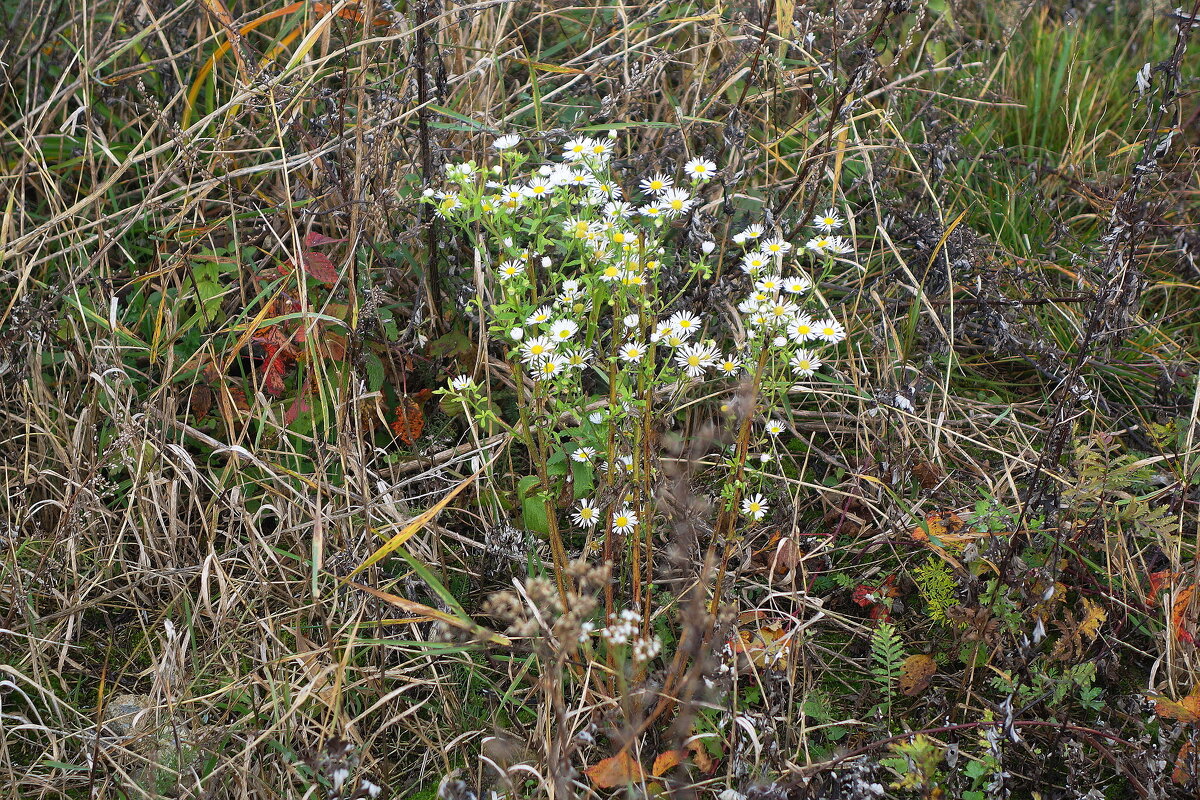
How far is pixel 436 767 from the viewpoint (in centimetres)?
182

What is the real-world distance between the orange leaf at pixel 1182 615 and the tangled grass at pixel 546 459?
18 millimetres

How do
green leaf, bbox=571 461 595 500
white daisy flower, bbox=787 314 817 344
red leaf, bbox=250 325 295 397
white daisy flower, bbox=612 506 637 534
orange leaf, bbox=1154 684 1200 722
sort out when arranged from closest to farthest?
white daisy flower, bbox=787 314 817 344 < orange leaf, bbox=1154 684 1200 722 < white daisy flower, bbox=612 506 637 534 < green leaf, bbox=571 461 595 500 < red leaf, bbox=250 325 295 397

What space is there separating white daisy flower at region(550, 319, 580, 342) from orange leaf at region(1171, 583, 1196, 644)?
121cm

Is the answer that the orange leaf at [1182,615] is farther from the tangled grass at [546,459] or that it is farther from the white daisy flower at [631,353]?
the white daisy flower at [631,353]

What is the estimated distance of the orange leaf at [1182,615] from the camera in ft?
5.86

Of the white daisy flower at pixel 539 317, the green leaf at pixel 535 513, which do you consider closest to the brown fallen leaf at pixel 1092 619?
the green leaf at pixel 535 513

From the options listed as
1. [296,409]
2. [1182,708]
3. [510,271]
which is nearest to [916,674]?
[1182,708]

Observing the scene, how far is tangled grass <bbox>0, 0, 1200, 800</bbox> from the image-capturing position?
1745mm

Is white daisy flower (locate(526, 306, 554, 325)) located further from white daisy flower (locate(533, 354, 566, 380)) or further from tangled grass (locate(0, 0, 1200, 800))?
tangled grass (locate(0, 0, 1200, 800))

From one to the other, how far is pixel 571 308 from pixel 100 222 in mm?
1277

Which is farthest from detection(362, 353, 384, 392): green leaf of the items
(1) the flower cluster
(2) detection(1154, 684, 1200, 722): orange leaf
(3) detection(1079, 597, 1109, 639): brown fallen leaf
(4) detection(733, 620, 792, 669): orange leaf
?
(2) detection(1154, 684, 1200, 722): orange leaf

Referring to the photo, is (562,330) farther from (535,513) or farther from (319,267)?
(319,267)

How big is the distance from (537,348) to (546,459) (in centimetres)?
25

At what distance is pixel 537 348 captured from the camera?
1.63 meters
